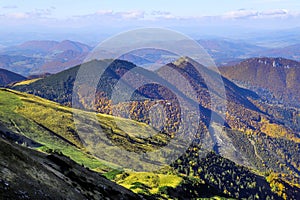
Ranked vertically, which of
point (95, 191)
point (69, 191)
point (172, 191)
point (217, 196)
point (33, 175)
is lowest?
point (217, 196)

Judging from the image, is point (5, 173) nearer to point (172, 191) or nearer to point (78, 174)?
point (78, 174)

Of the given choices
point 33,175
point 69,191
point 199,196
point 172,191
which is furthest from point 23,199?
point 199,196

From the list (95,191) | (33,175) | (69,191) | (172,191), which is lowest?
(172,191)

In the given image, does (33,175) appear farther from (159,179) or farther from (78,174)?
(159,179)

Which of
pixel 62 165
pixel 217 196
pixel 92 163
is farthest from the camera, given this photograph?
pixel 92 163

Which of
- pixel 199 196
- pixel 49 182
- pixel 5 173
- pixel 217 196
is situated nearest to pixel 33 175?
pixel 49 182

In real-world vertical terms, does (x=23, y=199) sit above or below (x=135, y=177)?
above

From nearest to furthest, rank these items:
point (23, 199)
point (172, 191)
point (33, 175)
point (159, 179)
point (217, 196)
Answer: point (23, 199) → point (33, 175) → point (172, 191) → point (159, 179) → point (217, 196)

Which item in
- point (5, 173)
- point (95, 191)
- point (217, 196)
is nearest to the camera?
point (5, 173)

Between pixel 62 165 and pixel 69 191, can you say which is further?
pixel 62 165

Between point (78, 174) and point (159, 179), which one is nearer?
point (78, 174)
